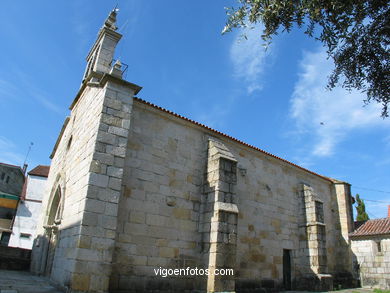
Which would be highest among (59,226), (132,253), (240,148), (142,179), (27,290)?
(240,148)

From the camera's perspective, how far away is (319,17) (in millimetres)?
5793

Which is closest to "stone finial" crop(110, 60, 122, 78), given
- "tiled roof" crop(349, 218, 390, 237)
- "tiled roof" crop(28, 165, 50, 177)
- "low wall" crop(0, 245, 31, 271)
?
"low wall" crop(0, 245, 31, 271)

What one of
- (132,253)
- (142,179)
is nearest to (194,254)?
(132,253)

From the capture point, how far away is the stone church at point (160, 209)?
7.25 m

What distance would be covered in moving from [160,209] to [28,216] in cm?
1964

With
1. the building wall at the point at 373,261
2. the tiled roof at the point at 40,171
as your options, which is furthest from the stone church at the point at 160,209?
the tiled roof at the point at 40,171

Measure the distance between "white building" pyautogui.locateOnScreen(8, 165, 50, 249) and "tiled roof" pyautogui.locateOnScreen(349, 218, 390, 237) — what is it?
21071 millimetres

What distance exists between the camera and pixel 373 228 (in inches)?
562

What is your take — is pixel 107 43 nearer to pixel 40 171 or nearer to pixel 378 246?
pixel 378 246

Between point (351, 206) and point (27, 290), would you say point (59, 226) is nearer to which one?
point (27, 290)

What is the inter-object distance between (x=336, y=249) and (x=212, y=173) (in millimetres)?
9086

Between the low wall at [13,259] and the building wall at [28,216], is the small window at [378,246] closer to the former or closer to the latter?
the low wall at [13,259]

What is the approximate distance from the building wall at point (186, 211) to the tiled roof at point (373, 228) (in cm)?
367

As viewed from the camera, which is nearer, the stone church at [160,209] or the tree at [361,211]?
the stone church at [160,209]
